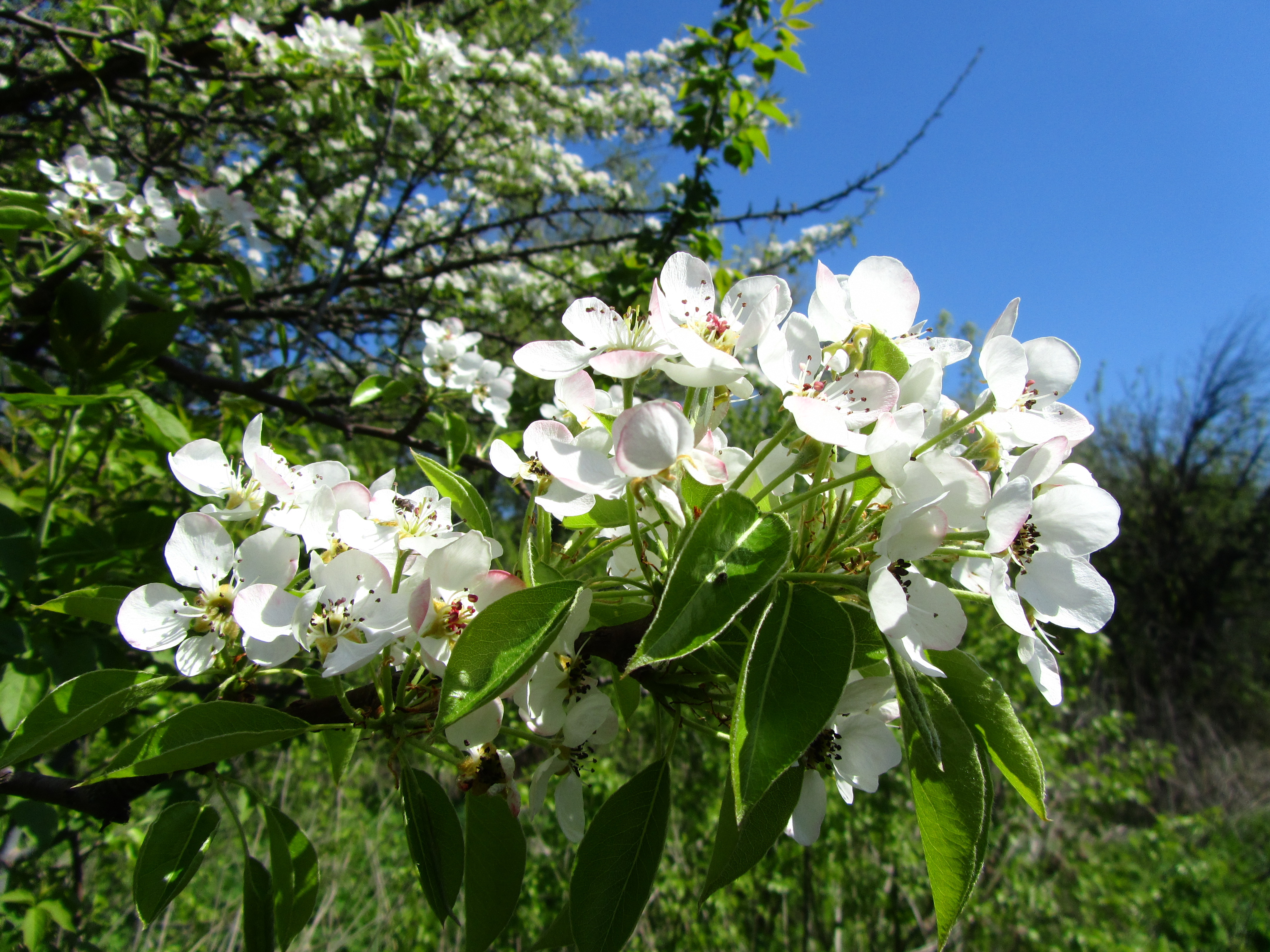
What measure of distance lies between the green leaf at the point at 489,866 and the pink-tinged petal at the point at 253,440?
1.54 feet

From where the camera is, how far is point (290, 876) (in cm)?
81

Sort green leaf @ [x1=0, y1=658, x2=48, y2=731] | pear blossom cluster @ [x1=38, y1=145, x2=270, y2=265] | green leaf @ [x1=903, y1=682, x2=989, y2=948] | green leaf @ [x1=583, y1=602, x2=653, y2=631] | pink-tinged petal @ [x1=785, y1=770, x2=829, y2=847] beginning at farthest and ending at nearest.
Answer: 1. pear blossom cluster @ [x1=38, y1=145, x2=270, y2=265]
2. green leaf @ [x1=0, y1=658, x2=48, y2=731]
3. pink-tinged petal @ [x1=785, y1=770, x2=829, y2=847]
4. green leaf @ [x1=583, y1=602, x2=653, y2=631]
5. green leaf @ [x1=903, y1=682, x2=989, y2=948]

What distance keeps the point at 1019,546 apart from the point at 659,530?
38 cm

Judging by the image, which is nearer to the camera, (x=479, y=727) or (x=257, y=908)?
(x=479, y=727)

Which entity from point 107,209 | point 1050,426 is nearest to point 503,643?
point 1050,426

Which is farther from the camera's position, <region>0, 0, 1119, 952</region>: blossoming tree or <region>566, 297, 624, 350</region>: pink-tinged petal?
<region>566, 297, 624, 350</region>: pink-tinged petal

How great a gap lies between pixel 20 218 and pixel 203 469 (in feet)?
3.36

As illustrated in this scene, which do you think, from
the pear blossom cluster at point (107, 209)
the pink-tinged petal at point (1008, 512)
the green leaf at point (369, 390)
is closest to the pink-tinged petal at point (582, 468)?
the pink-tinged petal at point (1008, 512)

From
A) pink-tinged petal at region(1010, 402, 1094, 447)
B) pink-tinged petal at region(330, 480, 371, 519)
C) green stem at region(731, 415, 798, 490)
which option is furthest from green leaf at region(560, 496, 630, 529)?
pink-tinged petal at region(1010, 402, 1094, 447)

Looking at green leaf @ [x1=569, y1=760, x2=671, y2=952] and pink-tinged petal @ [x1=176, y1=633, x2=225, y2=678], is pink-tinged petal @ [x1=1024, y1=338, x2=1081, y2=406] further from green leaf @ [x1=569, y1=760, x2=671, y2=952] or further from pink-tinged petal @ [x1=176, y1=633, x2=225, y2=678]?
pink-tinged petal @ [x1=176, y1=633, x2=225, y2=678]

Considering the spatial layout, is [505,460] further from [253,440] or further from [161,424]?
[161,424]

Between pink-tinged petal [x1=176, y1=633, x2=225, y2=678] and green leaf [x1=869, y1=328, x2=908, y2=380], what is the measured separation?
804 mm

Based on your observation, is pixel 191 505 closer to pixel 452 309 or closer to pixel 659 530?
pixel 659 530

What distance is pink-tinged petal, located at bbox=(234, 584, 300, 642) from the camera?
A: 2.11 feet
